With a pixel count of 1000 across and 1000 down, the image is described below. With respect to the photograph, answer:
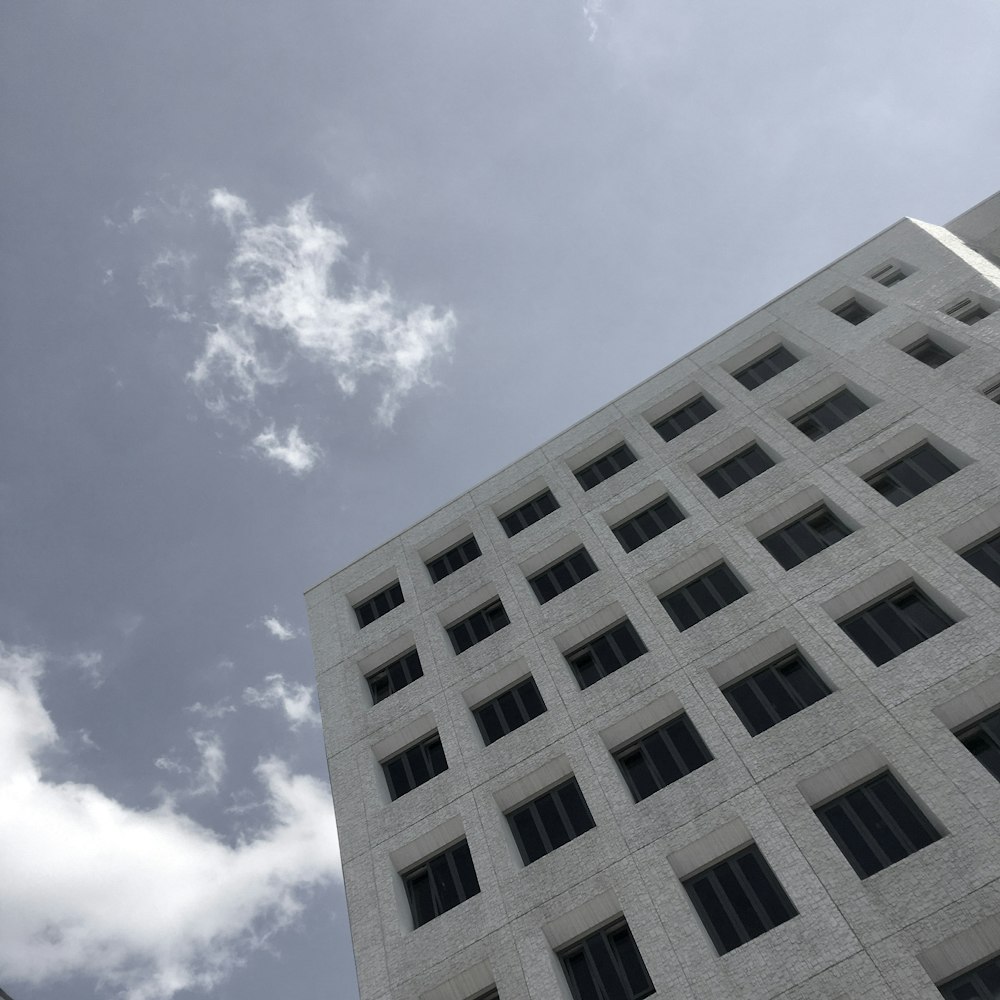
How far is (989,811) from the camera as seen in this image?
53.1 feet

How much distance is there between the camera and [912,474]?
2398cm

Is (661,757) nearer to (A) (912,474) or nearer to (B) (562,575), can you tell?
(B) (562,575)

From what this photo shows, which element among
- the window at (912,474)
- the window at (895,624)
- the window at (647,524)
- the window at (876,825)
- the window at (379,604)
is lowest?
the window at (876,825)

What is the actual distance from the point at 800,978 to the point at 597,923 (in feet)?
14.8

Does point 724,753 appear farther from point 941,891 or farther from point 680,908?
point 941,891

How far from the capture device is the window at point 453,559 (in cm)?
3206

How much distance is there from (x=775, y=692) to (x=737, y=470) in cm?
896

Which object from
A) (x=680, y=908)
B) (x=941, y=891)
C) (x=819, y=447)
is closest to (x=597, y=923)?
(x=680, y=908)

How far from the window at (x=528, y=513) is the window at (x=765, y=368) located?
8.19m

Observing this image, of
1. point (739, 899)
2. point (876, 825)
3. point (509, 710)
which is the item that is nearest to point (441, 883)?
point (509, 710)

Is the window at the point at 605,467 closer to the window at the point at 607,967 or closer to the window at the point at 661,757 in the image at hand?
the window at the point at 661,757

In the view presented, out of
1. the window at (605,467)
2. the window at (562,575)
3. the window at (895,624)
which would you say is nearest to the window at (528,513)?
the window at (605,467)

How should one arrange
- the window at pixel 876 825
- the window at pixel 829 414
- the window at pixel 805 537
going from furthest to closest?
1. the window at pixel 829 414
2. the window at pixel 805 537
3. the window at pixel 876 825

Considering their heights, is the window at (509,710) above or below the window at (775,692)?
above
